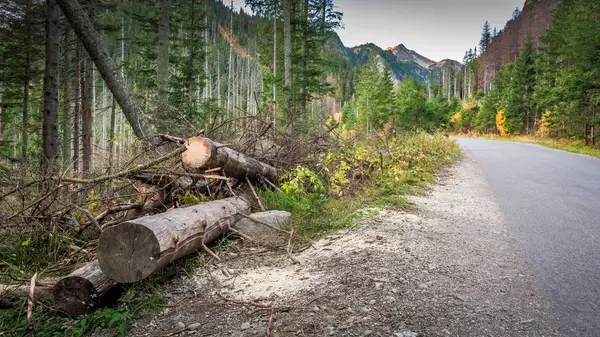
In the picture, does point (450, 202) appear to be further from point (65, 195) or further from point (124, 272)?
point (65, 195)

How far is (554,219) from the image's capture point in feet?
→ 17.5

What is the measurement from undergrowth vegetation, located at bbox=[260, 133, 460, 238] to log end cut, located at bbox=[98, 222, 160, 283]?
2296 mm

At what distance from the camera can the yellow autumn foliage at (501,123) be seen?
36.6 m

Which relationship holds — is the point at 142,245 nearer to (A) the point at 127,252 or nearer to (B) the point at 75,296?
(A) the point at 127,252

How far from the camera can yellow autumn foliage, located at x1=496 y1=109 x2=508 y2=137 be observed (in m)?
36.6

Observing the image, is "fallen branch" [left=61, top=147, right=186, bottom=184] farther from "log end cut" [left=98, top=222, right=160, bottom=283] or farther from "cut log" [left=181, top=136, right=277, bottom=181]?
"log end cut" [left=98, top=222, right=160, bottom=283]

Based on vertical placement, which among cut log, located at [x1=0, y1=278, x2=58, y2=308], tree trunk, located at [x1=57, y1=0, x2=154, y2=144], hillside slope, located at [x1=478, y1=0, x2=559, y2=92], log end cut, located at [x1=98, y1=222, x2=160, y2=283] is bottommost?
cut log, located at [x1=0, y1=278, x2=58, y2=308]

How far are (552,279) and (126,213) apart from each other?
17.8 ft

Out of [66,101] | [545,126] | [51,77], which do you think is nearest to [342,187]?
[51,77]

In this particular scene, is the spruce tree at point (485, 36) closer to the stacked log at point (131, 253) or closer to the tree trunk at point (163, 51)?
the tree trunk at point (163, 51)

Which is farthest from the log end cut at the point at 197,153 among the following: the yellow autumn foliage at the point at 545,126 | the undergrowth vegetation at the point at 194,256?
the yellow autumn foliage at the point at 545,126

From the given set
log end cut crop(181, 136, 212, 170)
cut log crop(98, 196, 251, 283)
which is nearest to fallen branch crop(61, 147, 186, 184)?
log end cut crop(181, 136, 212, 170)

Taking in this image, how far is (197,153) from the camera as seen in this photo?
4957mm

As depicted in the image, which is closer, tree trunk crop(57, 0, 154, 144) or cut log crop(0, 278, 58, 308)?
cut log crop(0, 278, 58, 308)
